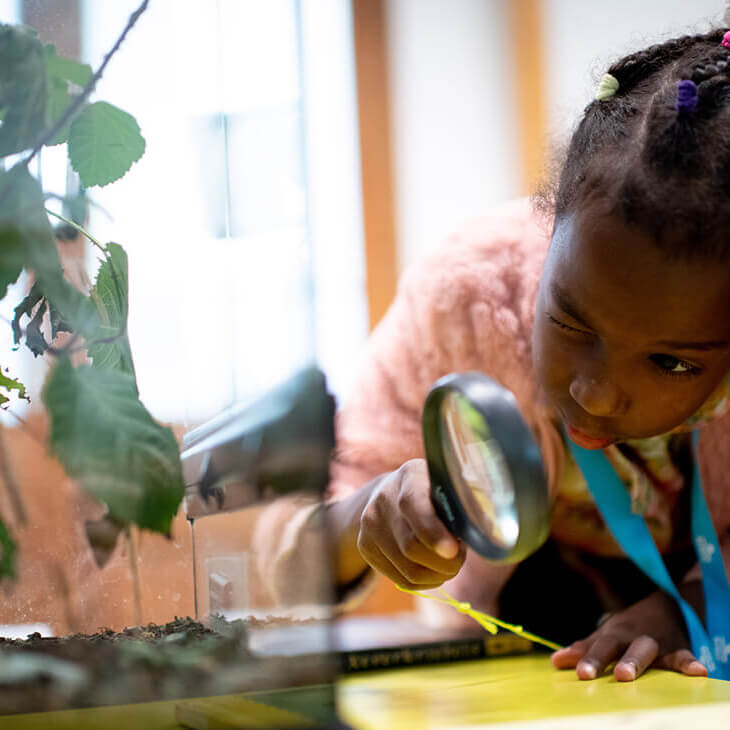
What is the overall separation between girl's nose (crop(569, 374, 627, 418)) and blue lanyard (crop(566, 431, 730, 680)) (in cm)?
12

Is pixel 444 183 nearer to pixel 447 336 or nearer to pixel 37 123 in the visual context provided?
pixel 447 336

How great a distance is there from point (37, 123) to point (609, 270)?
14.1 inches

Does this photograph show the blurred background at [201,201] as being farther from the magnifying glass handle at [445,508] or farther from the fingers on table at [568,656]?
the fingers on table at [568,656]

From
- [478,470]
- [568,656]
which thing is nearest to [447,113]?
[568,656]

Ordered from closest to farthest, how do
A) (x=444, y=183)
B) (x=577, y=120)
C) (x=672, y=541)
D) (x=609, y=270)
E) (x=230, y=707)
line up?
(x=230, y=707), (x=609, y=270), (x=577, y=120), (x=672, y=541), (x=444, y=183)

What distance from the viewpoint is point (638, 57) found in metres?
0.66

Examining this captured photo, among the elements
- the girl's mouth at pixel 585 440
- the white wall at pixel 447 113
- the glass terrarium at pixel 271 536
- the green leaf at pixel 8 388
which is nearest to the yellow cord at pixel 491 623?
the girl's mouth at pixel 585 440

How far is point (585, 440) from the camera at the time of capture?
2.24 feet

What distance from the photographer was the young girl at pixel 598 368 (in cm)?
56

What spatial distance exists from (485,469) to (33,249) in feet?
0.83

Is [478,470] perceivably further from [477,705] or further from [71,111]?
[71,111]

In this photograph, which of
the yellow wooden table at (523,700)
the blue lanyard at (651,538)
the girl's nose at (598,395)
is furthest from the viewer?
the blue lanyard at (651,538)

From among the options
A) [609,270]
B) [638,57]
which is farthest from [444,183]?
[609,270]

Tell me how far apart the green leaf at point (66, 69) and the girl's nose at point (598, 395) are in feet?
1.21
